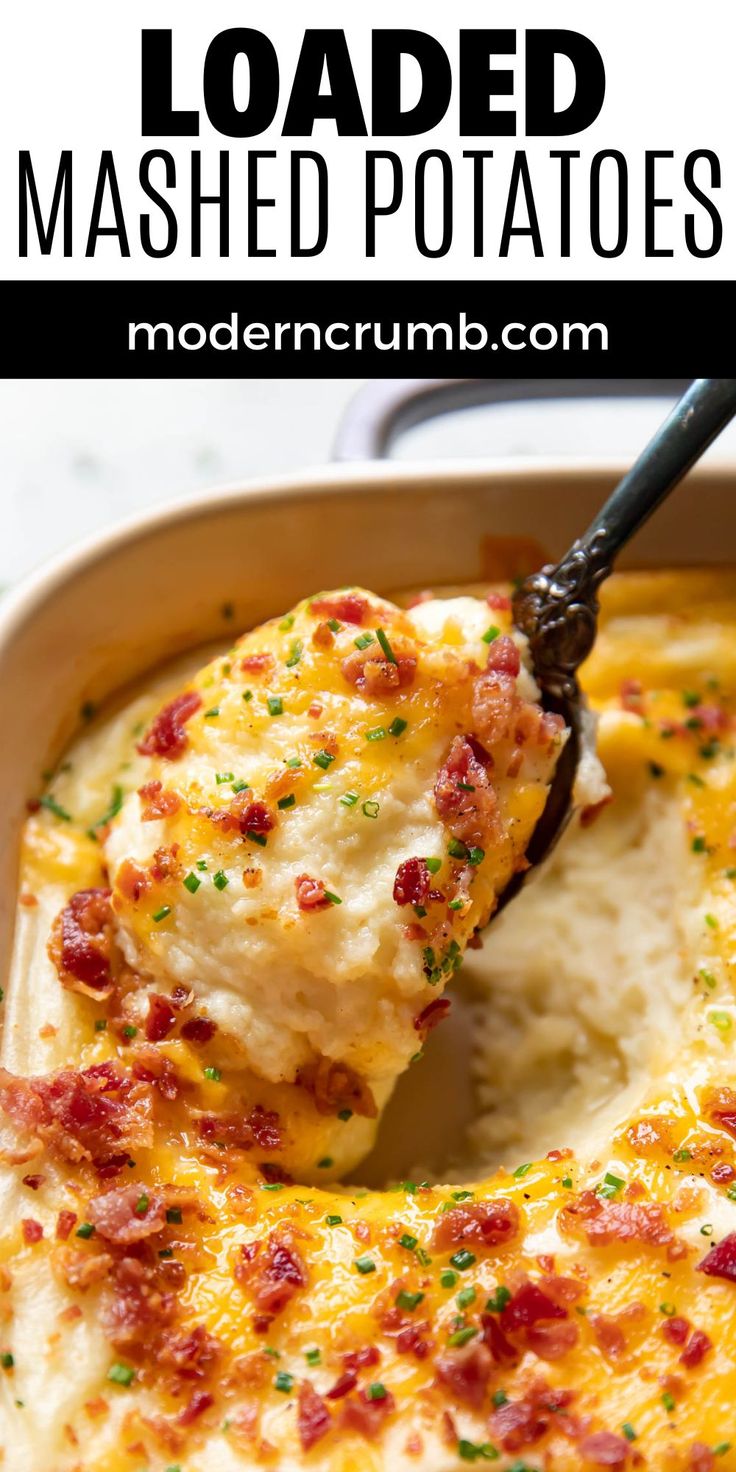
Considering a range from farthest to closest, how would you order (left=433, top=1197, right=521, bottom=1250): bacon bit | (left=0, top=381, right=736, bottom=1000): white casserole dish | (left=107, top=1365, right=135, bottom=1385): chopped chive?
(left=0, top=381, right=736, bottom=1000): white casserole dish < (left=433, top=1197, right=521, bottom=1250): bacon bit < (left=107, top=1365, right=135, bottom=1385): chopped chive

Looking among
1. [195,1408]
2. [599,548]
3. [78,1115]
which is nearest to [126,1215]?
[78,1115]

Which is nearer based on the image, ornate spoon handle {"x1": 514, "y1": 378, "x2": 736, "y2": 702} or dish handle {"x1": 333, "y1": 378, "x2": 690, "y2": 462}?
ornate spoon handle {"x1": 514, "y1": 378, "x2": 736, "y2": 702}

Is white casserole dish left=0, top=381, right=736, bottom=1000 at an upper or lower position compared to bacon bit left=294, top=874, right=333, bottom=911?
upper

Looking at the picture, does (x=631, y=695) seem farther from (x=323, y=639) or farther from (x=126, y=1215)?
(x=126, y=1215)

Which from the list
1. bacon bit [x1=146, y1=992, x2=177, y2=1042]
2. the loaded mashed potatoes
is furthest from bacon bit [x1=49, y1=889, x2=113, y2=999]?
bacon bit [x1=146, y1=992, x2=177, y2=1042]

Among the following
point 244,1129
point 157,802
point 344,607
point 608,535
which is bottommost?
point 244,1129

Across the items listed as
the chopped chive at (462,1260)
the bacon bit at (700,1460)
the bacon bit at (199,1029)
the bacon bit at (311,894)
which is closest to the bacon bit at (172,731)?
the bacon bit at (311,894)

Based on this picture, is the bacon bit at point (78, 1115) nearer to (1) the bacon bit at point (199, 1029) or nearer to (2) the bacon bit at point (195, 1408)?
(1) the bacon bit at point (199, 1029)

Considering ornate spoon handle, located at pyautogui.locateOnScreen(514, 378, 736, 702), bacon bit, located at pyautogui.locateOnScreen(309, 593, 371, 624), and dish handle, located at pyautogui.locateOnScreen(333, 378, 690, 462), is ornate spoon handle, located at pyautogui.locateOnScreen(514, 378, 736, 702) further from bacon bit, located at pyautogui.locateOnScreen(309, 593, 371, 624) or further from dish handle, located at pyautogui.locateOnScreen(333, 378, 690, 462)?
dish handle, located at pyautogui.locateOnScreen(333, 378, 690, 462)
